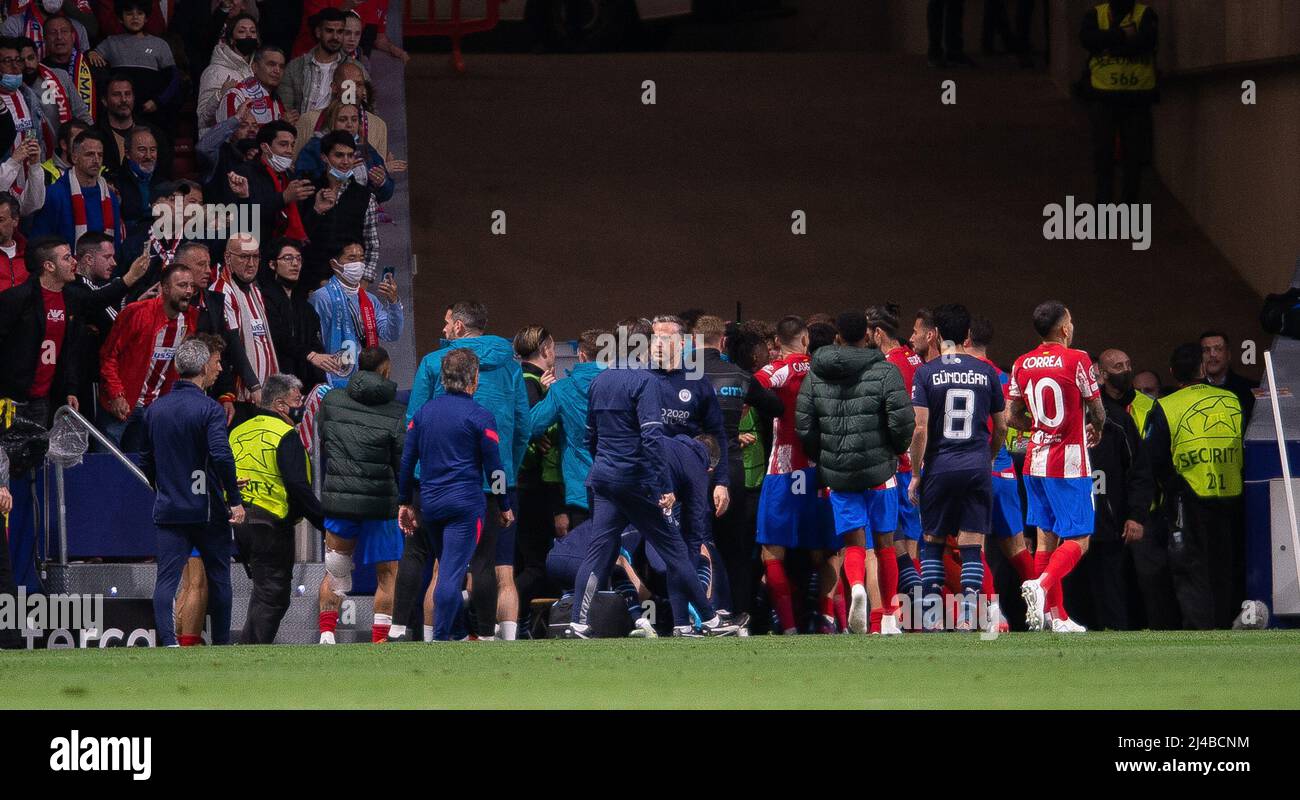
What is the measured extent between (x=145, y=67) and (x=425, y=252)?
574 cm

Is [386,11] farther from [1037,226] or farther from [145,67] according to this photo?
[1037,226]

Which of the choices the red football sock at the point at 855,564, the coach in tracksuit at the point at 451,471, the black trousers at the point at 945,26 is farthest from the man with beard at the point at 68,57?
the black trousers at the point at 945,26

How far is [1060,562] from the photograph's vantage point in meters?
12.3

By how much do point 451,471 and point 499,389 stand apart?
109 centimetres

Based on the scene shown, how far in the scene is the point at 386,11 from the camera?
73.7 ft

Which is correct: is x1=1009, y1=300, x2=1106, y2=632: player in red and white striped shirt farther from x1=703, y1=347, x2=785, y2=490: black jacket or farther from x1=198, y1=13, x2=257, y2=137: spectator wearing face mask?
x1=198, y1=13, x2=257, y2=137: spectator wearing face mask

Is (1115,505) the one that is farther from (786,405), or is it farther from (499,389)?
(499,389)

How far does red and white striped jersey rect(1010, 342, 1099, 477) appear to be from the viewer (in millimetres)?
12336

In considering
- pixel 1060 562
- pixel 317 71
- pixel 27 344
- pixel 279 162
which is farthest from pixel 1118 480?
pixel 317 71

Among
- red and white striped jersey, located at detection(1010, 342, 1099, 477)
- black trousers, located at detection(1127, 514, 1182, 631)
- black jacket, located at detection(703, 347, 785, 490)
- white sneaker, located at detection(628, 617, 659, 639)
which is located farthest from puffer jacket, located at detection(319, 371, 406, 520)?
black trousers, located at detection(1127, 514, 1182, 631)

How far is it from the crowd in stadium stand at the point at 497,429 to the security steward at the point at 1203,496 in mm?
19

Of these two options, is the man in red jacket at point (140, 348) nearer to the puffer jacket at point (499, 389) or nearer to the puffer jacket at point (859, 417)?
the puffer jacket at point (499, 389)

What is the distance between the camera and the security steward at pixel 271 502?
13047 millimetres

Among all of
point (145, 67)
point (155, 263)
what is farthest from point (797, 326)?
point (145, 67)
